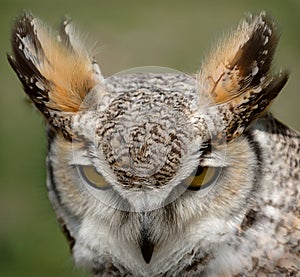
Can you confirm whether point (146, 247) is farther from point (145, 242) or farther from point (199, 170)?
point (199, 170)

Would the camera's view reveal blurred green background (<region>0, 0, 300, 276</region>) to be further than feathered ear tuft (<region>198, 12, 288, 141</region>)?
Yes

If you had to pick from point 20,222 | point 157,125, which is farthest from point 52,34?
point 20,222

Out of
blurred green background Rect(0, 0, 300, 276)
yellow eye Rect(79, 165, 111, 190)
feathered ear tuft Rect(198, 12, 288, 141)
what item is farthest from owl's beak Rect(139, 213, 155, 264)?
blurred green background Rect(0, 0, 300, 276)

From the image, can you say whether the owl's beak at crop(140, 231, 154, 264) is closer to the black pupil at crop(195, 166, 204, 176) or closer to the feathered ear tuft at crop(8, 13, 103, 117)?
the black pupil at crop(195, 166, 204, 176)

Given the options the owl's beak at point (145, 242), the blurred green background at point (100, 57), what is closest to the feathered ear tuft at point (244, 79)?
the owl's beak at point (145, 242)

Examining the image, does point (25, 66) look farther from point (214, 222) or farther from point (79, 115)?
point (214, 222)

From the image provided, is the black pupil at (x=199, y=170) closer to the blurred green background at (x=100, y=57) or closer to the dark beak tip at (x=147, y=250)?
the dark beak tip at (x=147, y=250)
